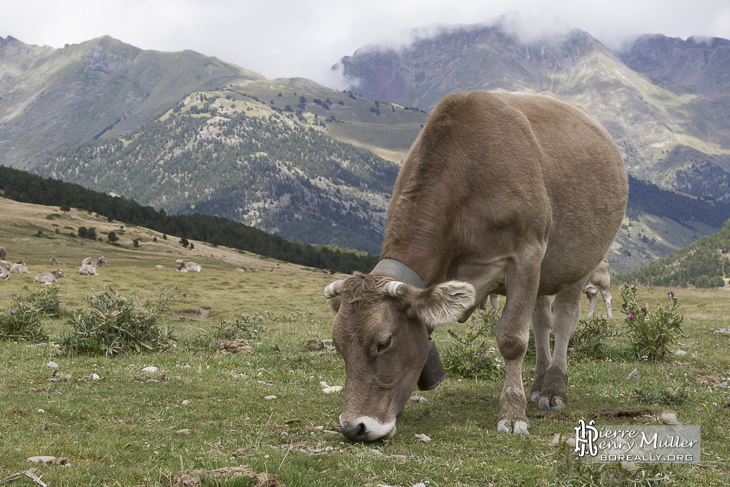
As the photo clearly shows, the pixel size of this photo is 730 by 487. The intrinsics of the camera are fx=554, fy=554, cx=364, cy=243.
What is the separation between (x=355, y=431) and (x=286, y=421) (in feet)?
4.76

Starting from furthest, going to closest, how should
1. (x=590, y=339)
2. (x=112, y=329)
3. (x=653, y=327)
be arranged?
1. (x=590, y=339)
2. (x=112, y=329)
3. (x=653, y=327)

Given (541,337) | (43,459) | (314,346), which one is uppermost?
(541,337)

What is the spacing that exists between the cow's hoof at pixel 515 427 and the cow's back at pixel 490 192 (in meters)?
1.94

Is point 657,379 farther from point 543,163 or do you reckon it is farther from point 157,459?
point 157,459

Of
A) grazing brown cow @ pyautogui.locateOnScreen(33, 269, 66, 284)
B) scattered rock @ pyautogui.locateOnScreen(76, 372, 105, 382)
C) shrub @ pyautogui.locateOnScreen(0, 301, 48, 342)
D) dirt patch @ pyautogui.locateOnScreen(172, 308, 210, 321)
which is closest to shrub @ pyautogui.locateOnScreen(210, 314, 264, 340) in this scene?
shrub @ pyautogui.locateOnScreen(0, 301, 48, 342)

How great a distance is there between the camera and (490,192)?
732cm

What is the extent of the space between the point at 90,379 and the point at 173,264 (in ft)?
216

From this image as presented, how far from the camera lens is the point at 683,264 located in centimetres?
19488

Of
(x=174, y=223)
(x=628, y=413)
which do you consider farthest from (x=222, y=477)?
(x=174, y=223)

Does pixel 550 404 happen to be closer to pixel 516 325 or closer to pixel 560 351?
pixel 560 351

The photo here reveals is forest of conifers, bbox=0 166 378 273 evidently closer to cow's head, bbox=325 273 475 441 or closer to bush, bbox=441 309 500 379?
bush, bbox=441 309 500 379

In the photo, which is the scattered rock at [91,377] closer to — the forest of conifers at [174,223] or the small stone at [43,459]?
the small stone at [43,459]

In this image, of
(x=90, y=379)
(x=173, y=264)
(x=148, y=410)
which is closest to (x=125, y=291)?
(x=90, y=379)

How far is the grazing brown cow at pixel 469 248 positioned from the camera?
6.40m
